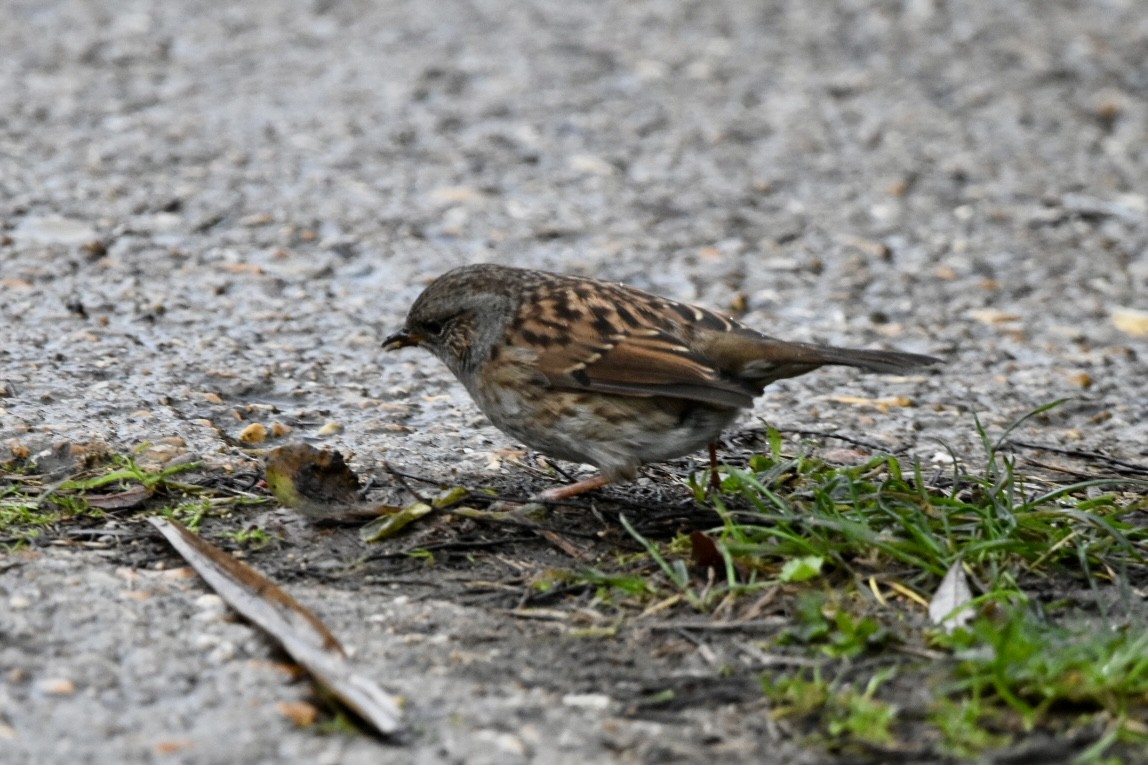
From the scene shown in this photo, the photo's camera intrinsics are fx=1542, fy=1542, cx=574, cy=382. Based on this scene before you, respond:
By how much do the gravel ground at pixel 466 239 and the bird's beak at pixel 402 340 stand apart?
326mm

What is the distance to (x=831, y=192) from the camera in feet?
28.7

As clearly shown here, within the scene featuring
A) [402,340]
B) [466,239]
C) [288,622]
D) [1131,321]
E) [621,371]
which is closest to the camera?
[288,622]

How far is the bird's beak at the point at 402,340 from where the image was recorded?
5.54m

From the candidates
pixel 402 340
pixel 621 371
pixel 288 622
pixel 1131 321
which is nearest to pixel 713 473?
pixel 621 371

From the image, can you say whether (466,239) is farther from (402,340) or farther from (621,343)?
(621,343)

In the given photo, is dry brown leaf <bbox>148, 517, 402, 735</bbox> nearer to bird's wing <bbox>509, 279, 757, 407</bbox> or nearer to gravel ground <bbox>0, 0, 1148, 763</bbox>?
gravel ground <bbox>0, 0, 1148, 763</bbox>

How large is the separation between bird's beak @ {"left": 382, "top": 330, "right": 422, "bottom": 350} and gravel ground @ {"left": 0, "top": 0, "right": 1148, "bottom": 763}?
0.33m

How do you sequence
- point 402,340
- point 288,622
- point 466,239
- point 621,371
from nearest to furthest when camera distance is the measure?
point 288,622
point 621,371
point 402,340
point 466,239

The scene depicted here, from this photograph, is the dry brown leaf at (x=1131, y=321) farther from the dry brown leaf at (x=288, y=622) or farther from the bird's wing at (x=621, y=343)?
the dry brown leaf at (x=288, y=622)

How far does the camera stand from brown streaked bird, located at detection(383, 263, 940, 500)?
479 centimetres

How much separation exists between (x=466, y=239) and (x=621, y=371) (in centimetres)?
322

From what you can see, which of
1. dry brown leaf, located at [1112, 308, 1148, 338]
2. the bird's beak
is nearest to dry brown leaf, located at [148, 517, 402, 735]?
the bird's beak

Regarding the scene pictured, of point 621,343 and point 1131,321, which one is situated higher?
point 621,343

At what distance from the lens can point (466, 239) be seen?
26.0ft
